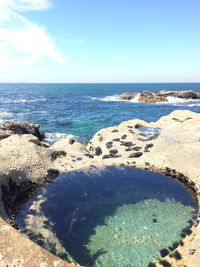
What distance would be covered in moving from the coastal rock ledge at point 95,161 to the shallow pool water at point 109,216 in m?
1.81

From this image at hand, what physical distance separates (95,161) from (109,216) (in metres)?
15.8

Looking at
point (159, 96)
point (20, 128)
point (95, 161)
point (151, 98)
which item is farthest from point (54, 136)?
point (159, 96)

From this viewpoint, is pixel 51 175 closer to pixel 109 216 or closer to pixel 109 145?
pixel 109 216

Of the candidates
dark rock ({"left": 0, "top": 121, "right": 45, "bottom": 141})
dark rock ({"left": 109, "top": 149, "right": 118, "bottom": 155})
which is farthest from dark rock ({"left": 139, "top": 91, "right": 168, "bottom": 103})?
dark rock ({"left": 109, "top": 149, "right": 118, "bottom": 155})

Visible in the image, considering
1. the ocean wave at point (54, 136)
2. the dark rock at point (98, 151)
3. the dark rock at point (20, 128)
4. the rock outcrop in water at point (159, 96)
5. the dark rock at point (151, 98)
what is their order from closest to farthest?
the dark rock at point (98, 151)
the dark rock at point (20, 128)
the ocean wave at point (54, 136)
the dark rock at point (151, 98)
the rock outcrop in water at point (159, 96)

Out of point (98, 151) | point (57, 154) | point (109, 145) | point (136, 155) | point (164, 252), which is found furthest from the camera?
point (109, 145)

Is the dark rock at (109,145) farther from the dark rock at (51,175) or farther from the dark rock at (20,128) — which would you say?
the dark rock at (20,128)

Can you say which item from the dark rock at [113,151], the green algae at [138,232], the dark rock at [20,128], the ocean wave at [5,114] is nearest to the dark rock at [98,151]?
the dark rock at [113,151]

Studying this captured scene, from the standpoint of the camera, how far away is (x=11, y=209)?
36250 mm

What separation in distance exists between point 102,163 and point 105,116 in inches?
2351

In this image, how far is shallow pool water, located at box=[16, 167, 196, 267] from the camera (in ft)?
96.8

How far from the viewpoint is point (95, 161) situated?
50.1 meters

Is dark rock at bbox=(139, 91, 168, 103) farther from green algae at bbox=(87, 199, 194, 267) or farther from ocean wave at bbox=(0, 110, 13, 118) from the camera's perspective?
green algae at bbox=(87, 199, 194, 267)

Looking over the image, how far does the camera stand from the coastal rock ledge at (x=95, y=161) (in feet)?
85.1
